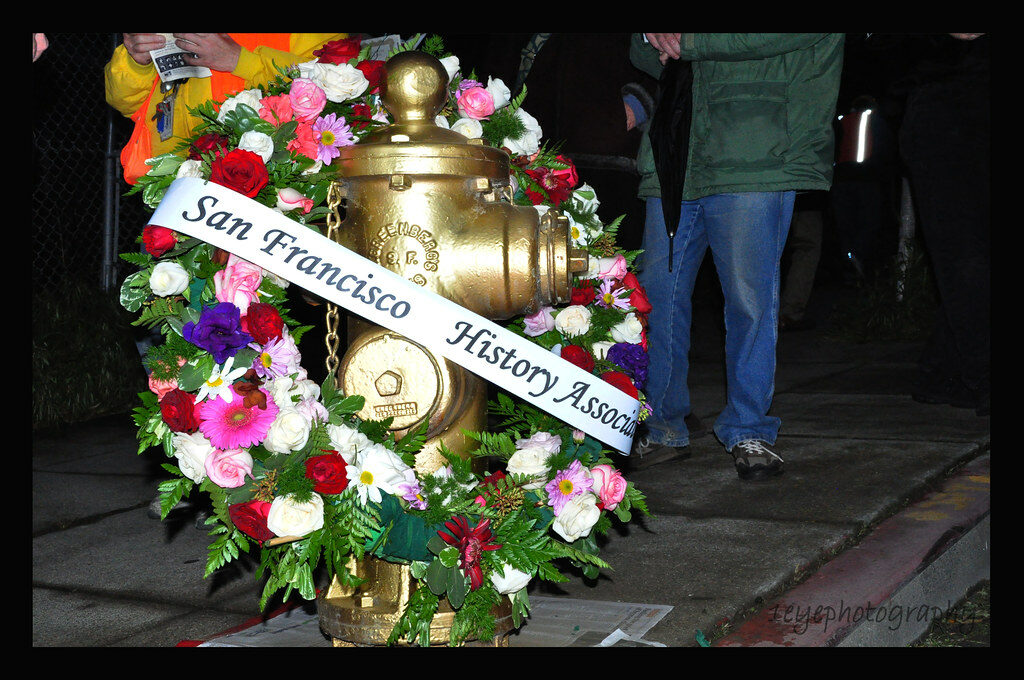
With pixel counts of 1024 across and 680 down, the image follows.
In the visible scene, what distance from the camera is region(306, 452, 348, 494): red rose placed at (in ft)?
6.95

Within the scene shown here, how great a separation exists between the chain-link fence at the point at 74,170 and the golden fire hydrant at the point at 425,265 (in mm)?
5158

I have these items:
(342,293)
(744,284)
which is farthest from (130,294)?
(744,284)

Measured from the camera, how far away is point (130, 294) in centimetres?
244

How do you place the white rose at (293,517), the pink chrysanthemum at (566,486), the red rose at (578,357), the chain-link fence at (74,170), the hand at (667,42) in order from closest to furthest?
1. the white rose at (293,517)
2. the pink chrysanthemum at (566,486)
3. the red rose at (578,357)
4. the hand at (667,42)
5. the chain-link fence at (74,170)

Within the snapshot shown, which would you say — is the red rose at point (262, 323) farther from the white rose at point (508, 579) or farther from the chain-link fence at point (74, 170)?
the chain-link fence at point (74, 170)

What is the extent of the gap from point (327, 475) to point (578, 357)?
2.59ft

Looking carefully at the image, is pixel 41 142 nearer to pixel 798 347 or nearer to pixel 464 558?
pixel 798 347

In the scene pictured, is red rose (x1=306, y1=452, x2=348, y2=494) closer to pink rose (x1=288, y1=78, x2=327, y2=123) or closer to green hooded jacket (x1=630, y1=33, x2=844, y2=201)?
pink rose (x1=288, y1=78, x2=327, y2=123)

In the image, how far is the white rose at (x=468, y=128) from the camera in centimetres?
267

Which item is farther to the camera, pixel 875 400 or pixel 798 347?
pixel 798 347

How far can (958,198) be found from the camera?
16.4 feet

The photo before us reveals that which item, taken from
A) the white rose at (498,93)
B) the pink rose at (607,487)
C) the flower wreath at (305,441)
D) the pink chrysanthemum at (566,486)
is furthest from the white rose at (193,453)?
the white rose at (498,93)

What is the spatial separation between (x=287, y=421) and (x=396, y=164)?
65 cm

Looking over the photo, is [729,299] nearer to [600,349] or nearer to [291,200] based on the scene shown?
[600,349]
